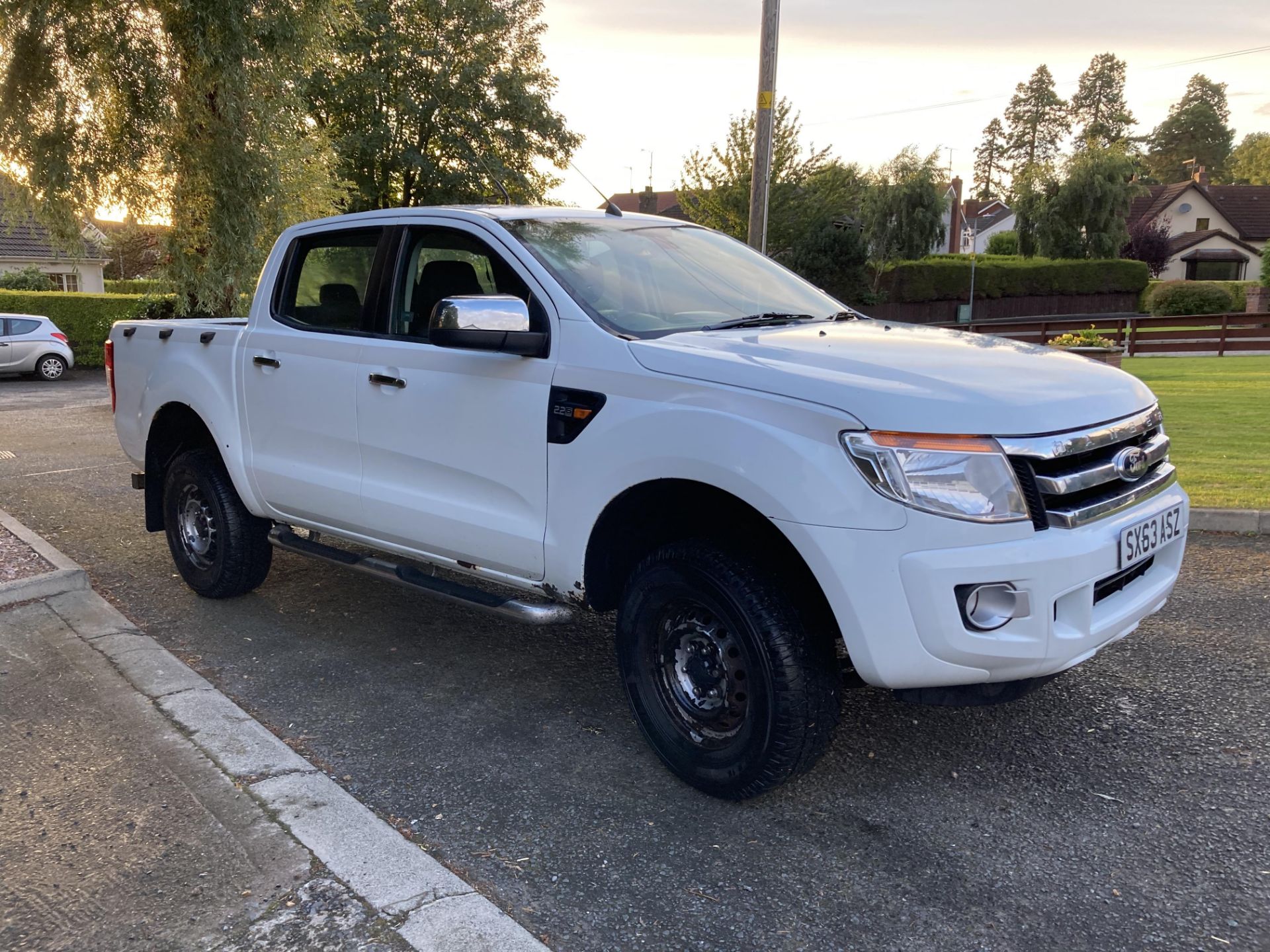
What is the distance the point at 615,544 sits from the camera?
12.3 feet

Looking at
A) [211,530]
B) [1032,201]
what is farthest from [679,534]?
[1032,201]

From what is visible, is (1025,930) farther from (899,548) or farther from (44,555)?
(44,555)

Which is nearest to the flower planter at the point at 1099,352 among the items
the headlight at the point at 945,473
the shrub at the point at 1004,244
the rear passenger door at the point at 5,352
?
the headlight at the point at 945,473

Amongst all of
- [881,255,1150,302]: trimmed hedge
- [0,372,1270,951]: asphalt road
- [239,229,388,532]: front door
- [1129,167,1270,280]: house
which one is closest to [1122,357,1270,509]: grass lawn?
[0,372,1270,951]: asphalt road

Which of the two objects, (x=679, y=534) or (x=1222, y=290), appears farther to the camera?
(x=1222, y=290)

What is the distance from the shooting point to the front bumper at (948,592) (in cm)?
289

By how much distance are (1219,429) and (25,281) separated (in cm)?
3792

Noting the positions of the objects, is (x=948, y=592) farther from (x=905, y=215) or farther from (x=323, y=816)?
(x=905, y=215)

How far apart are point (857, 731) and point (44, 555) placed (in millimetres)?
4845

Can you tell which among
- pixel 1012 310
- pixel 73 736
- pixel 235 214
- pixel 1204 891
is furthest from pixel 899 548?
pixel 1012 310

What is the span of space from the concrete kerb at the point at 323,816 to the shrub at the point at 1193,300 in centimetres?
4312

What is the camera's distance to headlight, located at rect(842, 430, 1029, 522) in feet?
9.59

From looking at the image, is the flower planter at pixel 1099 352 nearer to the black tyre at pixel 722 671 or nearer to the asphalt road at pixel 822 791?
the asphalt road at pixel 822 791

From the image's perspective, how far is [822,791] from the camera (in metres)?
3.54
